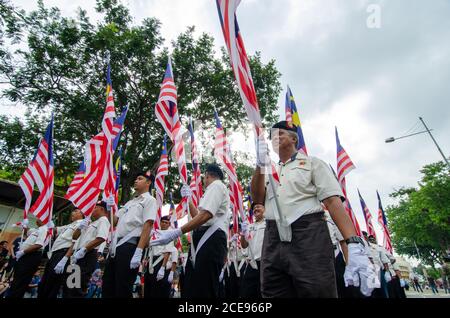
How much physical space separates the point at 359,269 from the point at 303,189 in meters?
0.68

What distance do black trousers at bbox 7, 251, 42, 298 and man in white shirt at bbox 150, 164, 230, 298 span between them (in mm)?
3992

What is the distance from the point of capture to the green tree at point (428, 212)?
70.3 ft

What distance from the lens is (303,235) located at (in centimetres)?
199

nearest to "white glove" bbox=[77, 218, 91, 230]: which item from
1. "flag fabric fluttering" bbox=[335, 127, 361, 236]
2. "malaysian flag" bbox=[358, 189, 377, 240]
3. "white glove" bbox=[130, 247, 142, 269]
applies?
"white glove" bbox=[130, 247, 142, 269]

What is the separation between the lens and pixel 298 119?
679 cm

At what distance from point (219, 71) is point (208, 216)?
12.4 m

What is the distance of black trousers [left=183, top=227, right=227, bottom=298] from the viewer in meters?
2.72

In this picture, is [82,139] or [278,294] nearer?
[278,294]

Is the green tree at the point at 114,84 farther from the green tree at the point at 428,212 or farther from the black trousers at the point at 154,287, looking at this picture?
the green tree at the point at 428,212

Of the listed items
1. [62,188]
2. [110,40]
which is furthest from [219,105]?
[62,188]

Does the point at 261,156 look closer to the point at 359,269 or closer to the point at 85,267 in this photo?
the point at 359,269

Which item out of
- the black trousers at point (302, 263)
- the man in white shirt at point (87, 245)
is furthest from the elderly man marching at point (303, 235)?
the man in white shirt at point (87, 245)

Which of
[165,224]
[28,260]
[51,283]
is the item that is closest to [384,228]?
[165,224]
